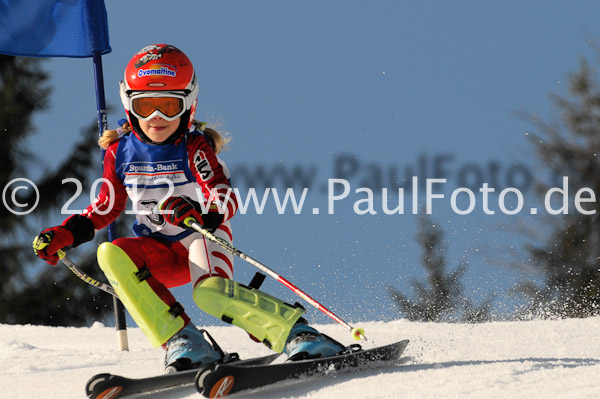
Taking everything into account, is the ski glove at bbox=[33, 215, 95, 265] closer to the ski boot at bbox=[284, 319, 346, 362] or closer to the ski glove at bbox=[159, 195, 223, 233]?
the ski glove at bbox=[159, 195, 223, 233]

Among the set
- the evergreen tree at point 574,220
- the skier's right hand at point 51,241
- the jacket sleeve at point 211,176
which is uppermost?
the jacket sleeve at point 211,176

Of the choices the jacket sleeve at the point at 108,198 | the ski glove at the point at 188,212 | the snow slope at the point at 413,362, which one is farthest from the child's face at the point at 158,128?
the snow slope at the point at 413,362

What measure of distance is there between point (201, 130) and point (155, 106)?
370mm

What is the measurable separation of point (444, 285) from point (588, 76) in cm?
764

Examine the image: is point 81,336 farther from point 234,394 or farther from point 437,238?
point 437,238

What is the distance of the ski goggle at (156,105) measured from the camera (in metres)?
3.89

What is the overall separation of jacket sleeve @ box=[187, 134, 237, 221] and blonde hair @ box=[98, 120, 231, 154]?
13 centimetres

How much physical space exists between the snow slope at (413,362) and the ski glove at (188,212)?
91 centimetres

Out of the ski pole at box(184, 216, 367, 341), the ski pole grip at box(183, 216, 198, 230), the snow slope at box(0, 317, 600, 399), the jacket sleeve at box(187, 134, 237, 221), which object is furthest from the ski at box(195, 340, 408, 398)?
the jacket sleeve at box(187, 134, 237, 221)

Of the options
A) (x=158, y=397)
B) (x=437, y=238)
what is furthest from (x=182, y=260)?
(x=437, y=238)

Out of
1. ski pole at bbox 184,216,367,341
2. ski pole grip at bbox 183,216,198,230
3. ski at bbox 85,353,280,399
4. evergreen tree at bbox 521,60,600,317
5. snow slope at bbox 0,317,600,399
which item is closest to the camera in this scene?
snow slope at bbox 0,317,600,399

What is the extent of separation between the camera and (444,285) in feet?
66.8

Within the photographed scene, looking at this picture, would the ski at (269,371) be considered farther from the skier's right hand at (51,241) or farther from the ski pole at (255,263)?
the skier's right hand at (51,241)

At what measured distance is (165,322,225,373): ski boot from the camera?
3.81 meters
